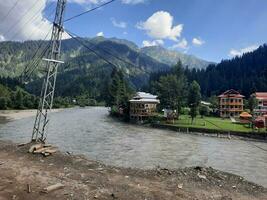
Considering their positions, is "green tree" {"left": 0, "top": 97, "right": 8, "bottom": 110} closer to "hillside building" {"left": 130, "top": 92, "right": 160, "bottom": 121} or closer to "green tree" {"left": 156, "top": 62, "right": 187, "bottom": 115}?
"hillside building" {"left": 130, "top": 92, "right": 160, "bottom": 121}

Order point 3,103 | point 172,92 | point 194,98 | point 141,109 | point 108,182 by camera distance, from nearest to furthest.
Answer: point 108,182, point 194,98, point 172,92, point 141,109, point 3,103

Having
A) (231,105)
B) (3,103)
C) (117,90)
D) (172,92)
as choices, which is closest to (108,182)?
(172,92)

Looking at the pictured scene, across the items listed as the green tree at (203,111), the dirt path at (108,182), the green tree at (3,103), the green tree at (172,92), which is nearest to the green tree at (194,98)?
the green tree at (172,92)

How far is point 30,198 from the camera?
1922 centimetres

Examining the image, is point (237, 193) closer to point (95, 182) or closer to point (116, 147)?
point (95, 182)

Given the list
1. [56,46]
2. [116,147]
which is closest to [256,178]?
[116,147]

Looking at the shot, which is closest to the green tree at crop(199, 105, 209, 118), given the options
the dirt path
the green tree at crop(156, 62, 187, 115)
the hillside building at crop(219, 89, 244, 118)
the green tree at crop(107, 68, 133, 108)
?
the hillside building at crop(219, 89, 244, 118)

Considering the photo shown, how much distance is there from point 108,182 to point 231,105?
103089 mm

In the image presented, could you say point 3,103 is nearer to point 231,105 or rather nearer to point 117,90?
point 117,90

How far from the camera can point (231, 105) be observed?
388 ft

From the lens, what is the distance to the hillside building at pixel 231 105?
378 ft

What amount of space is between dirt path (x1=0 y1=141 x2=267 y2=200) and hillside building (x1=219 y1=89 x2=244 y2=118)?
91.4 metres

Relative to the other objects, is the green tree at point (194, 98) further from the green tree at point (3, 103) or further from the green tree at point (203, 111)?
the green tree at point (3, 103)

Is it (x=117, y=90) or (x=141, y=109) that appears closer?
(x=141, y=109)
